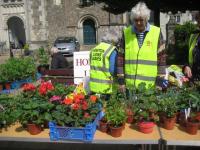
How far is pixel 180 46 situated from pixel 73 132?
13.5 m

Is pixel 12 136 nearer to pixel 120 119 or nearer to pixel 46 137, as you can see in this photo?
pixel 46 137

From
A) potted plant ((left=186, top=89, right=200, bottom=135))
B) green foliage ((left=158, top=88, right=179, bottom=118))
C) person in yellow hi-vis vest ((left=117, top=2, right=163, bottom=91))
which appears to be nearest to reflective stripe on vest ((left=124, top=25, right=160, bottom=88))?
person in yellow hi-vis vest ((left=117, top=2, right=163, bottom=91))

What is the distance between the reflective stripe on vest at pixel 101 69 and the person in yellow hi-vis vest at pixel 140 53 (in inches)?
19.8

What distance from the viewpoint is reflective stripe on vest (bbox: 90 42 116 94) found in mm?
5074

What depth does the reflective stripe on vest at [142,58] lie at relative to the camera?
442 cm

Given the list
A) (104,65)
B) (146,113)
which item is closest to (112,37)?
(104,65)

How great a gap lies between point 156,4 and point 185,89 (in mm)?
11969

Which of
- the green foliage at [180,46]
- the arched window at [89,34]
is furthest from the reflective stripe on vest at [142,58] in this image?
the arched window at [89,34]

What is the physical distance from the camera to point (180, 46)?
16.3 meters

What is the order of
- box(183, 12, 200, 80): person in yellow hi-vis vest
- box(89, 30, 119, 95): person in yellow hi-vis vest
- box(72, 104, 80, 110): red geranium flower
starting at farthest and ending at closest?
box(89, 30, 119, 95): person in yellow hi-vis vest → box(183, 12, 200, 80): person in yellow hi-vis vest → box(72, 104, 80, 110): red geranium flower

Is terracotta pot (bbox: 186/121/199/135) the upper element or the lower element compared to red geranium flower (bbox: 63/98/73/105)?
lower

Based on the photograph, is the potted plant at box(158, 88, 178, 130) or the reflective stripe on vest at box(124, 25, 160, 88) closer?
the potted plant at box(158, 88, 178, 130)

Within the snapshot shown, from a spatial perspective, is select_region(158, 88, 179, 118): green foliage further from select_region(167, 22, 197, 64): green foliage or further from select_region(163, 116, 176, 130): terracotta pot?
select_region(167, 22, 197, 64): green foliage

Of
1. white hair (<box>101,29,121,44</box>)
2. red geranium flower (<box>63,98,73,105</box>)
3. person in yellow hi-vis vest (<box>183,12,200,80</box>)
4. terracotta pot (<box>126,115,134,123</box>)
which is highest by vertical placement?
white hair (<box>101,29,121,44</box>)
